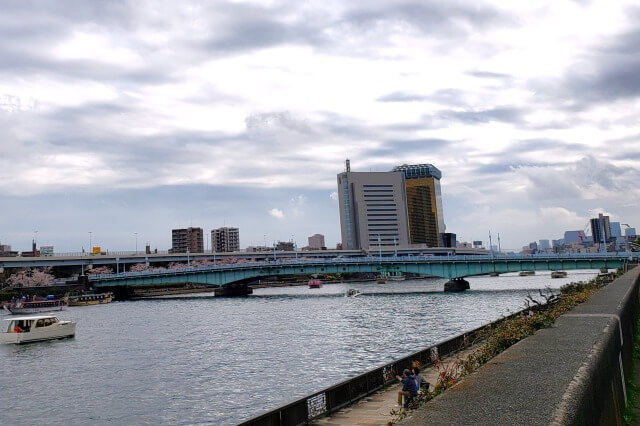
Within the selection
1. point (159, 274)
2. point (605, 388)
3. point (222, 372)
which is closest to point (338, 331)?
point (222, 372)

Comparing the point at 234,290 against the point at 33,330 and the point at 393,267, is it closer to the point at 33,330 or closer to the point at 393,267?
the point at 393,267

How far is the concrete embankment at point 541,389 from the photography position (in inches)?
326

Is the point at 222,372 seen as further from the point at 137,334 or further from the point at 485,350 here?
the point at 137,334

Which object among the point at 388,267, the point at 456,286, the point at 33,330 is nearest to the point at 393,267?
the point at 388,267

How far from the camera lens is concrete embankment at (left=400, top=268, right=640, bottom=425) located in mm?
8281

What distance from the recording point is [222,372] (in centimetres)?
4378

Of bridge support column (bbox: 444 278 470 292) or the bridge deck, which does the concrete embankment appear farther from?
bridge support column (bbox: 444 278 470 292)

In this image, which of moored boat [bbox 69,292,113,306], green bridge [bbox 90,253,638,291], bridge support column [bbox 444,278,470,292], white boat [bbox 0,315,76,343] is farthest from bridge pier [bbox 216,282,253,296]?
white boat [bbox 0,315,76,343]

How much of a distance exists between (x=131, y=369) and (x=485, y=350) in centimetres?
3549

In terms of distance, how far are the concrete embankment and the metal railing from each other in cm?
851

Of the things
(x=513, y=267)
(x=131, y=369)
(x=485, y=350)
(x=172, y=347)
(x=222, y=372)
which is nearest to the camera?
(x=485, y=350)

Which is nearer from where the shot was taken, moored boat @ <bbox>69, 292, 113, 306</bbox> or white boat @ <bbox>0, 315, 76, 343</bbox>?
white boat @ <bbox>0, 315, 76, 343</bbox>

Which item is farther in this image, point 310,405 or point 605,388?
point 310,405

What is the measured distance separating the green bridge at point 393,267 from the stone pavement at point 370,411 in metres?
107
